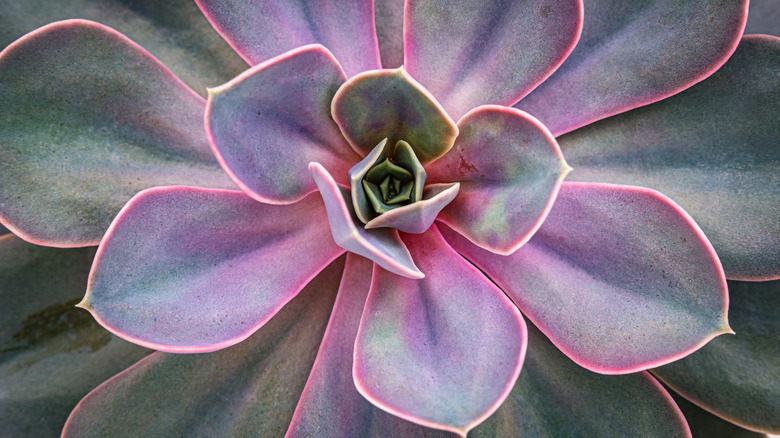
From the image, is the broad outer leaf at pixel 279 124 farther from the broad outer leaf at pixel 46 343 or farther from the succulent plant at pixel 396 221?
the broad outer leaf at pixel 46 343

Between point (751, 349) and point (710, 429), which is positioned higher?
point (751, 349)

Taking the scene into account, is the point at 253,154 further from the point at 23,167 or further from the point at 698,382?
the point at 698,382

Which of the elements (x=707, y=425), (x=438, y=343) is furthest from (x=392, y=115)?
(x=707, y=425)

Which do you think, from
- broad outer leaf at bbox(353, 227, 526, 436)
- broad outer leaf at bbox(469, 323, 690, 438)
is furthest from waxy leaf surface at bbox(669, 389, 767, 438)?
broad outer leaf at bbox(353, 227, 526, 436)

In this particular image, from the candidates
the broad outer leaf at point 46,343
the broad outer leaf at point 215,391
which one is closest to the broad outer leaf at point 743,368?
the broad outer leaf at point 215,391

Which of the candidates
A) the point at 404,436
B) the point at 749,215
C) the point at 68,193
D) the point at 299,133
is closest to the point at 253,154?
the point at 299,133

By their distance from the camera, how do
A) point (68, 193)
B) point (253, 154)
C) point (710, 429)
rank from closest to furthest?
point (253, 154) < point (68, 193) < point (710, 429)
